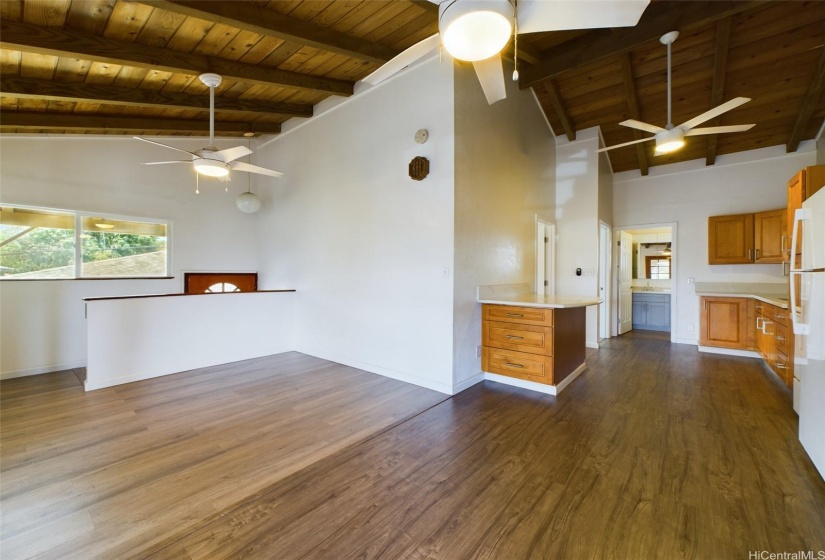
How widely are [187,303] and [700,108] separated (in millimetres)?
7504

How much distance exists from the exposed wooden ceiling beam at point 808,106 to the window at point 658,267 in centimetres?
307

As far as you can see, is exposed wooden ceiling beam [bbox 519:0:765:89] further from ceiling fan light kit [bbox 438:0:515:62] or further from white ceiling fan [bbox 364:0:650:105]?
ceiling fan light kit [bbox 438:0:515:62]

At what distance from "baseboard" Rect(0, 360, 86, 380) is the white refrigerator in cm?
713

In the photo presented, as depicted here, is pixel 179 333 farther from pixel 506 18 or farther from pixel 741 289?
pixel 741 289

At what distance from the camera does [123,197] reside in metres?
4.77

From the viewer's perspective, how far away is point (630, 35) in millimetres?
3611

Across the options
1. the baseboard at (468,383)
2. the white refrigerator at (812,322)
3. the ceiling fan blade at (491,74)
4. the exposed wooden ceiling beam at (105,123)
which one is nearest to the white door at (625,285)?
the baseboard at (468,383)

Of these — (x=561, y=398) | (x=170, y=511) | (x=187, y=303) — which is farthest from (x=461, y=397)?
(x=187, y=303)

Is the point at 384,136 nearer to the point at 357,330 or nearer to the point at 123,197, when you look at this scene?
the point at 357,330

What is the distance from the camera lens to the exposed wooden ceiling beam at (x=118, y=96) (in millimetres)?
3090

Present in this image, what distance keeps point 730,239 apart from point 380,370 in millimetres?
5890

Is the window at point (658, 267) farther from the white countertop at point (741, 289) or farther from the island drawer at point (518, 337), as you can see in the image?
the island drawer at point (518, 337)

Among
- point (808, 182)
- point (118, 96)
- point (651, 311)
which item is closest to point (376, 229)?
point (118, 96)

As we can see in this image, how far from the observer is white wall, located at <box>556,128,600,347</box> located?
5457 mm
